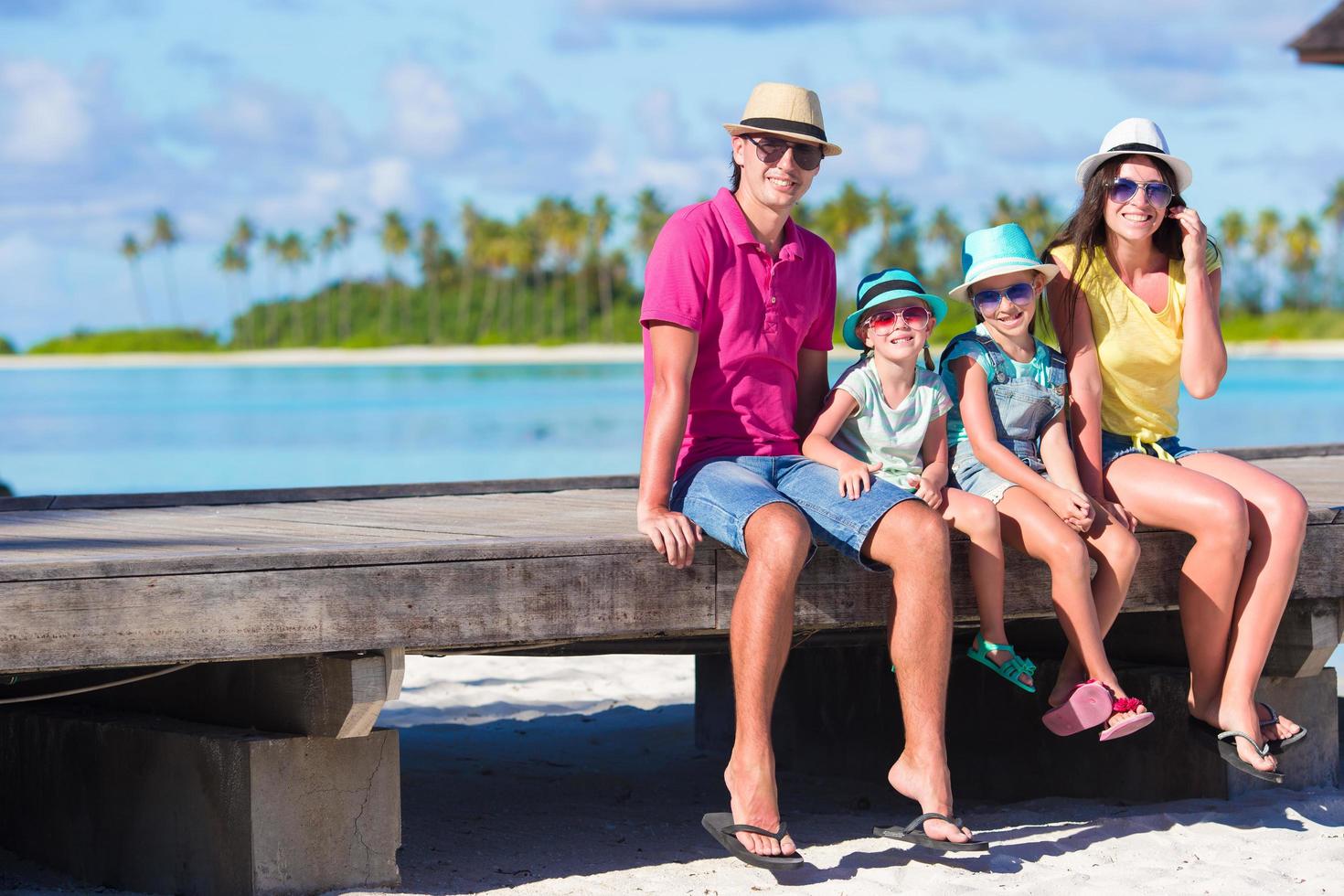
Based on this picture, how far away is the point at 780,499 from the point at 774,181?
99 centimetres

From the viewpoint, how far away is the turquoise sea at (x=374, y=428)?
3008 cm

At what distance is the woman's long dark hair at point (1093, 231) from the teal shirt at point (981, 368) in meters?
0.22

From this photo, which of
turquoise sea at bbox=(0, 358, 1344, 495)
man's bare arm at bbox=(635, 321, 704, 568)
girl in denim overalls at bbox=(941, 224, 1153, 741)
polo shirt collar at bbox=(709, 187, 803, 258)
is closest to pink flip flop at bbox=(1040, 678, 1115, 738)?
girl in denim overalls at bbox=(941, 224, 1153, 741)

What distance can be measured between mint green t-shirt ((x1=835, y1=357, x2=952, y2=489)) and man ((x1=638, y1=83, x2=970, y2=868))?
0.21 metres

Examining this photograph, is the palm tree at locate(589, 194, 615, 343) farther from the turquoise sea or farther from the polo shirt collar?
the polo shirt collar

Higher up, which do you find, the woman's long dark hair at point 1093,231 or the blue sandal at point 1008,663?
the woman's long dark hair at point 1093,231

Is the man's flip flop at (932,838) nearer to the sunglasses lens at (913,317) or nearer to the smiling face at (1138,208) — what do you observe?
the sunglasses lens at (913,317)

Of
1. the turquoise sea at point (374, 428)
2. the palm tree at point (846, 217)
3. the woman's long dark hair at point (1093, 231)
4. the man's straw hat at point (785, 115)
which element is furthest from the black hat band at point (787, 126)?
the palm tree at point (846, 217)

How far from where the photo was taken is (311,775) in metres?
4.68

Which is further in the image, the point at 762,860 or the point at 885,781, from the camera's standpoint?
the point at 885,781

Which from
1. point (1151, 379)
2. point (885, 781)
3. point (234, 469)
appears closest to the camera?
point (1151, 379)

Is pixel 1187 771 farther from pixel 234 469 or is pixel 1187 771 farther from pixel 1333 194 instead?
pixel 1333 194

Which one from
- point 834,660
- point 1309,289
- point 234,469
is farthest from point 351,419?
point 1309,289

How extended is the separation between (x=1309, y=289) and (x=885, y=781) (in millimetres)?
90299
